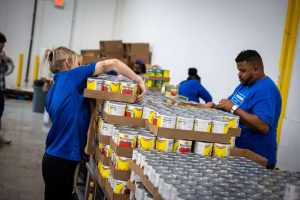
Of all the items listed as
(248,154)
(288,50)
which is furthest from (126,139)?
(288,50)

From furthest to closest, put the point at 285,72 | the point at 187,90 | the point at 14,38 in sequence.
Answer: the point at 14,38 → the point at 187,90 → the point at 285,72

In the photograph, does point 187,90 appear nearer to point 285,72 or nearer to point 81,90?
point 285,72

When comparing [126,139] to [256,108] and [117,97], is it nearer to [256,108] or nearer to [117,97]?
[117,97]

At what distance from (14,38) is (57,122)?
11.5 metres

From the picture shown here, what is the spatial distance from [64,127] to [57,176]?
1.24 feet

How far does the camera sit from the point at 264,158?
3619 millimetres

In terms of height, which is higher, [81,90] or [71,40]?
[71,40]

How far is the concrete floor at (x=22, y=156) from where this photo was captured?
5.49 meters

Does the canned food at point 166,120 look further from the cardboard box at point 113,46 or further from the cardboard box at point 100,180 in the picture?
the cardboard box at point 113,46

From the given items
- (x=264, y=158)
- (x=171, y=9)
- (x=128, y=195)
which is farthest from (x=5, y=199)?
(x=171, y=9)

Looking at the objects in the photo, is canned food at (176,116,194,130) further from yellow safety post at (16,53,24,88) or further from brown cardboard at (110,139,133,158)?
yellow safety post at (16,53,24,88)

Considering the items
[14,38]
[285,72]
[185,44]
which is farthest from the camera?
[14,38]

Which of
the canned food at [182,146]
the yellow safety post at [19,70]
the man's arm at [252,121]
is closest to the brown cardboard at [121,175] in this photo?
the canned food at [182,146]

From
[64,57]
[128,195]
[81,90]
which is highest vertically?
[64,57]
